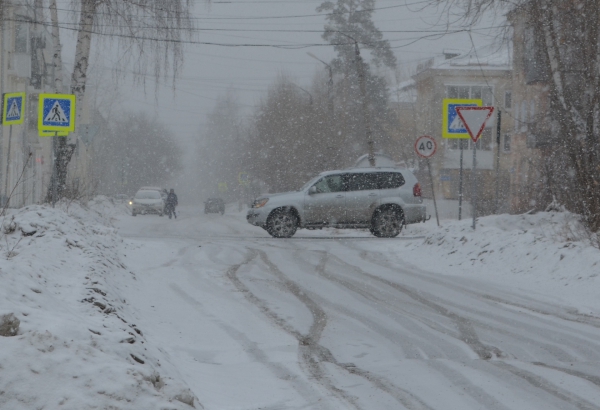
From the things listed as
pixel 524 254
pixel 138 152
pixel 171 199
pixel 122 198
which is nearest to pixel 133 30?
pixel 524 254

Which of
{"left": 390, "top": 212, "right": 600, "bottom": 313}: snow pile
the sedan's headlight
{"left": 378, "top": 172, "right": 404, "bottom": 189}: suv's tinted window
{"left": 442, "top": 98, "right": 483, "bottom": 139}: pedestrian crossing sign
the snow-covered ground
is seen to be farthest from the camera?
{"left": 378, "top": 172, "right": 404, "bottom": 189}: suv's tinted window

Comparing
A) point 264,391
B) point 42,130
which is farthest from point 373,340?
point 42,130

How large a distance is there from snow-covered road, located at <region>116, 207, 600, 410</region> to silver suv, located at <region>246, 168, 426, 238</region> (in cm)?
854

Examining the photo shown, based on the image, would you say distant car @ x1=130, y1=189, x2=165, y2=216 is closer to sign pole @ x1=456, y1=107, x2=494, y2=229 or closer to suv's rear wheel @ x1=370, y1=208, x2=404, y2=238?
suv's rear wheel @ x1=370, y1=208, x2=404, y2=238

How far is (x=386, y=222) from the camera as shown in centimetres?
2258

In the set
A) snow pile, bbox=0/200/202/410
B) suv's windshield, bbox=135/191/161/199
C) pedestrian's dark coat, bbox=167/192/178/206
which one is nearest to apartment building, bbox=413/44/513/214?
suv's windshield, bbox=135/191/161/199

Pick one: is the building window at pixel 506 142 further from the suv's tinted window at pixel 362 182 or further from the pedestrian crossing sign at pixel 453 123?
the pedestrian crossing sign at pixel 453 123

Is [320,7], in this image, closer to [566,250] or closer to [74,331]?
[566,250]

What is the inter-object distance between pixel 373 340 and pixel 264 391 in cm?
206

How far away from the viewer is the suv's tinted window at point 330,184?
73.6 ft

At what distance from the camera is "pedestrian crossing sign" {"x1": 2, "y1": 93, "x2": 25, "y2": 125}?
17750 mm

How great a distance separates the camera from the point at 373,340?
7.57m

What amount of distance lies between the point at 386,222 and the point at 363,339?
15082mm

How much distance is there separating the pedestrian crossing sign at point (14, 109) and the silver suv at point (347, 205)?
6.85 meters
